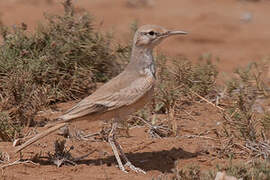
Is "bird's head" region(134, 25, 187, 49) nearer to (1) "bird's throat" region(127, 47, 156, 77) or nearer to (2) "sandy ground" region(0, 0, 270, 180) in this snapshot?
(1) "bird's throat" region(127, 47, 156, 77)

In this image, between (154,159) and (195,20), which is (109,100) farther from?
(195,20)

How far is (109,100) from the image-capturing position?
4965mm

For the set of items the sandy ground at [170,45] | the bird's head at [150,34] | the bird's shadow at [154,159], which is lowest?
the bird's shadow at [154,159]

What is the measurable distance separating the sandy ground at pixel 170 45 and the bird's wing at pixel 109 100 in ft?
1.69

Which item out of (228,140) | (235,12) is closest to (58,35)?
(228,140)

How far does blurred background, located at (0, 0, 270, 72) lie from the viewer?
39.6 feet

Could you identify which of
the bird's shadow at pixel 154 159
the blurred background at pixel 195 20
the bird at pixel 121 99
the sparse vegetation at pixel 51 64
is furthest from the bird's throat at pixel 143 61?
the blurred background at pixel 195 20

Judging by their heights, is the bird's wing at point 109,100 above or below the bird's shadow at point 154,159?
above

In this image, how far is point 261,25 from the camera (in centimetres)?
1384

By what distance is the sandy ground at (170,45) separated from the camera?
504 cm

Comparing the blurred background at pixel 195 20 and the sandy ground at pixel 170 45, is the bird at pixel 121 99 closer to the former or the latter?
the sandy ground at pixel 170 45

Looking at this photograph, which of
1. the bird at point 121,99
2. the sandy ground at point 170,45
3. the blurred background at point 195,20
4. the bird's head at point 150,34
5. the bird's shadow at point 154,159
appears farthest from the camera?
the blurred background at point 195,20

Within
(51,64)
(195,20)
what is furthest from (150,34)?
(195,20)

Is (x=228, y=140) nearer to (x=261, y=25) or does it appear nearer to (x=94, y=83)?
(x=94, y=83)
